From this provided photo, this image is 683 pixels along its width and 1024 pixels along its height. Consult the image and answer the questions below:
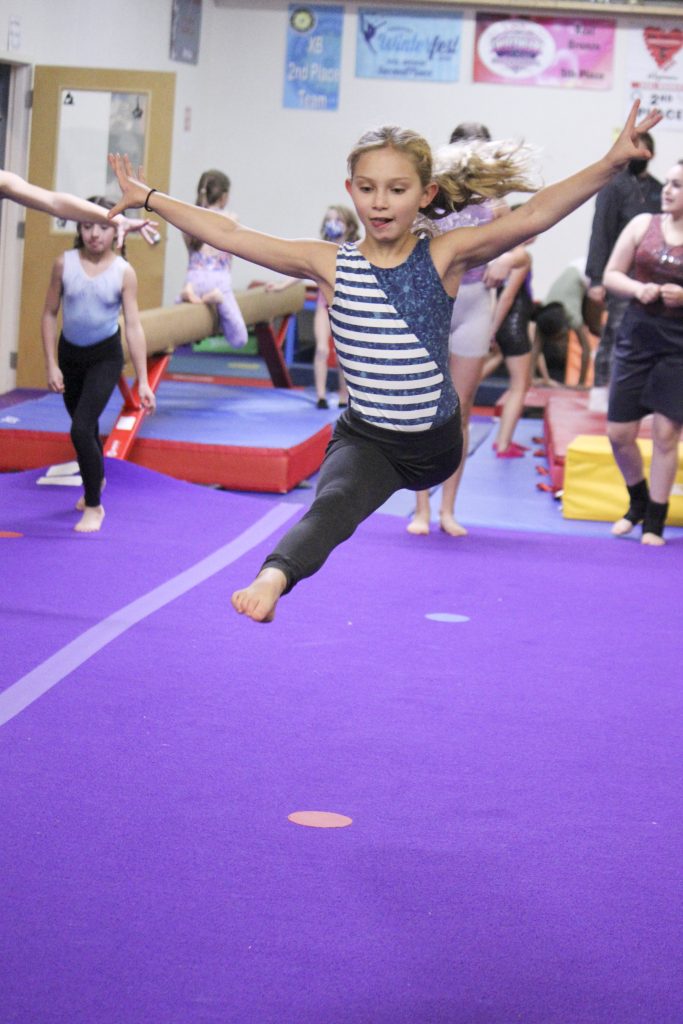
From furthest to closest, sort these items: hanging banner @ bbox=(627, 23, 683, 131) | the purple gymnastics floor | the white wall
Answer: the white wall < hanging banner @ bbox=(627, 23, 683, 131) < the purple gymnastics floor

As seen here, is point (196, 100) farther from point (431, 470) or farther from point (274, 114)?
point (431, 470)

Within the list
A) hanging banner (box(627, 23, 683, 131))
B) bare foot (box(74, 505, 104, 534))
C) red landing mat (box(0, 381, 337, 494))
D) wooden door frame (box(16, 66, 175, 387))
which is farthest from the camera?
hanging banner (box(627, 23, 683, 131))

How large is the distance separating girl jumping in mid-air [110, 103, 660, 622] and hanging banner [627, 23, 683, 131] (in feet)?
28.1

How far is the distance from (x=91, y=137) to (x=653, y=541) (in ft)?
18.2

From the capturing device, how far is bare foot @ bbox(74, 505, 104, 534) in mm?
4969

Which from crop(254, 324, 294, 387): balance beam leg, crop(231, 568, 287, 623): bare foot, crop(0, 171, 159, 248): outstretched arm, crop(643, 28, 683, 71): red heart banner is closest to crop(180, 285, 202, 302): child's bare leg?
crop(254, 324, 294, 387): balance beam leg

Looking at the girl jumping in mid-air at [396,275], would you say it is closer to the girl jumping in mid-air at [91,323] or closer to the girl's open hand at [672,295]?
the girl's open hand at [672,295]

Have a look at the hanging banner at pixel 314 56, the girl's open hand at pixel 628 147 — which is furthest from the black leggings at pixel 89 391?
the hanging banner at pixel 314 56

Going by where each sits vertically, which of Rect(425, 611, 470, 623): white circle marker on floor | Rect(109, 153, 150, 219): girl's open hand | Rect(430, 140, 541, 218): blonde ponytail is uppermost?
Rect(430, 140, 541, 218): blonde ponytail

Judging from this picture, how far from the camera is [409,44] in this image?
37.0ft

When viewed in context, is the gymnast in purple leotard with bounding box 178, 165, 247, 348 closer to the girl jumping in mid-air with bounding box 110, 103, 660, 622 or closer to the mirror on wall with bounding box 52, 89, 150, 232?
the mirror on wall with bounding box 52, 89, 150, 232

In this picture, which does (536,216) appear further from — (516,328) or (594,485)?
(516,328)

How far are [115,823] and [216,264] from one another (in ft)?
18.5

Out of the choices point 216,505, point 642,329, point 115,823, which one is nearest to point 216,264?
point 216,505
